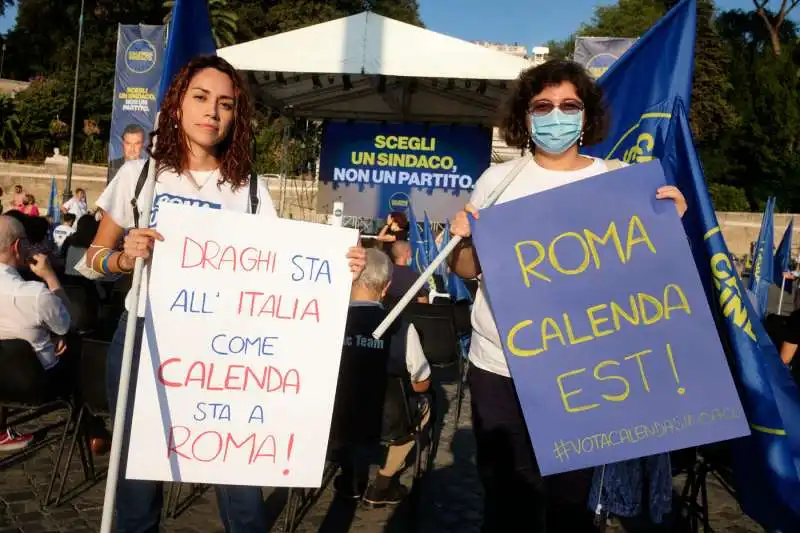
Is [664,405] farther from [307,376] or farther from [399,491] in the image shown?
[399,491]

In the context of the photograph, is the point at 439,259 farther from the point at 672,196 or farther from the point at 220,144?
the point at 220,144

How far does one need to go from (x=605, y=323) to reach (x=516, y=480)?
626mm

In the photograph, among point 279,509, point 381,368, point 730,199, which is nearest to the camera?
point 381,368

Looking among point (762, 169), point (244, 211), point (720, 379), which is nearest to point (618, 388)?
point (720, 379)

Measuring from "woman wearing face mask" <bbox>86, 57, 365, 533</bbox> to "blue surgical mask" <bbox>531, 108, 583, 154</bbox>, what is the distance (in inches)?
28.4

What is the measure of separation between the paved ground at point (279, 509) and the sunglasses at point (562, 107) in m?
2.24

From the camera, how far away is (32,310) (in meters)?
3.90

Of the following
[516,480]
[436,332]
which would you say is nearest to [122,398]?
[516,480]

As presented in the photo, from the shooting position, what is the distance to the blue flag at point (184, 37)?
294 centimetres

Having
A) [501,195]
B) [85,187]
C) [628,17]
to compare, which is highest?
[628,17]

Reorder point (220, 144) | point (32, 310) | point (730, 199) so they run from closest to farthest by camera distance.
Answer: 1. point (220, 144)
2. point (32, 310)
3. point (730, 199)

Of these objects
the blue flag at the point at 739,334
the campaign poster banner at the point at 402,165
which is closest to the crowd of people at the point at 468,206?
the blue flag at the point at 739,334

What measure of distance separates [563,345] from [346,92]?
7.57m

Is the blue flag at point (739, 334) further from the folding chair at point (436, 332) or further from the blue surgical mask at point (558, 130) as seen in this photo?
the folding chair at point (436, 332)
